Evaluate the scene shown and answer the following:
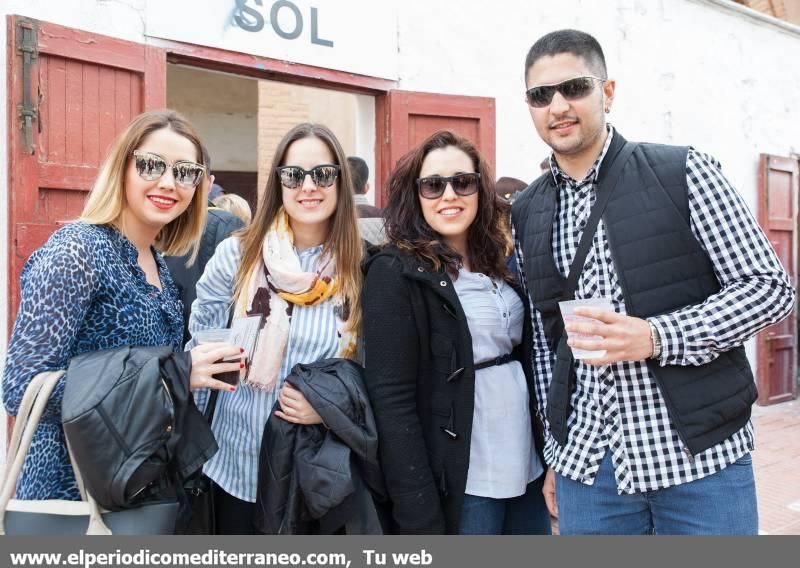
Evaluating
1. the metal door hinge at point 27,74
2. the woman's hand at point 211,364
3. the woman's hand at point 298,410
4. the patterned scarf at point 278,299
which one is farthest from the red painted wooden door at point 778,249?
the metal door hinge at point 27,74

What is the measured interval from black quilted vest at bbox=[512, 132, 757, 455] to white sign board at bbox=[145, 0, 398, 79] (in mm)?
3235

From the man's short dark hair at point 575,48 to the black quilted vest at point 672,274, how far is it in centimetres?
30

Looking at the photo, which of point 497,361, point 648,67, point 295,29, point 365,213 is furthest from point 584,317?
point 648,67

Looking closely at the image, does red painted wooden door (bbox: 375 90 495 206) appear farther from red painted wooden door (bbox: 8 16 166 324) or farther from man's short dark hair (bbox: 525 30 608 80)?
man's short dark hair (bbox: 525 30 608 80)

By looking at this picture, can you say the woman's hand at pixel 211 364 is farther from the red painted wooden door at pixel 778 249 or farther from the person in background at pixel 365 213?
the red painted wooden door at pixel 778 249

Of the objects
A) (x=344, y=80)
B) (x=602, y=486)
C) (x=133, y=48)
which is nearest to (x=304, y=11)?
(x=344, y=80)

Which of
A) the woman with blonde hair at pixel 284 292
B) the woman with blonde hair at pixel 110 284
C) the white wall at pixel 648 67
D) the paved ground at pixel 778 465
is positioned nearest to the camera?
the woman with blonde hair at pixel 110 284

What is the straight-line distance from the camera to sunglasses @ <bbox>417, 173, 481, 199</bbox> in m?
2.09

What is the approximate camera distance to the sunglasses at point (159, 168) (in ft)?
6.34

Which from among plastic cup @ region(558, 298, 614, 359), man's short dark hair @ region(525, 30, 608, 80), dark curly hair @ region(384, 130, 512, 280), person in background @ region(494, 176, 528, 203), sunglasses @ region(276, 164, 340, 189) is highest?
man's short dark hair @ region(525, 30, 608, 80)

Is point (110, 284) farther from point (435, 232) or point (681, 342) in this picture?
point (681, 342)

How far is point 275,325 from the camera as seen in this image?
82.1 inches

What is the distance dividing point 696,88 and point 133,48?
18.1ft

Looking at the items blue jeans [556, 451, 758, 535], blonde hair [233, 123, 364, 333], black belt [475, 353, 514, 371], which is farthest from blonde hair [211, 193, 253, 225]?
blue jeans [556, 451, 758, 535]
